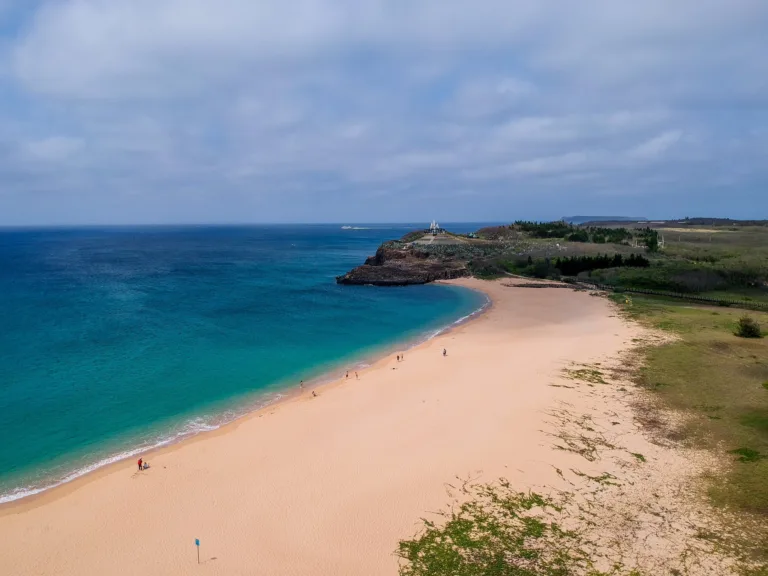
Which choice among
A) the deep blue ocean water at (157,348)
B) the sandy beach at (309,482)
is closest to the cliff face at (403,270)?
the deep blue ocean water at (157,348)

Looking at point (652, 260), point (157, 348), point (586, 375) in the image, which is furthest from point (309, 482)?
point (652, 260)

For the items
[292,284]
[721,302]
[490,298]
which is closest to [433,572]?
[490,298]

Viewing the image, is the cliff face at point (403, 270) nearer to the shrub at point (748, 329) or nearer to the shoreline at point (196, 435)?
the shoreline at point (196, 435)

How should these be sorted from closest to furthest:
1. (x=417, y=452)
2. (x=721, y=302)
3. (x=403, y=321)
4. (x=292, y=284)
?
(x=417, y=452), (x=403, y=321), (x=721, y=302), (x=292, y=284)

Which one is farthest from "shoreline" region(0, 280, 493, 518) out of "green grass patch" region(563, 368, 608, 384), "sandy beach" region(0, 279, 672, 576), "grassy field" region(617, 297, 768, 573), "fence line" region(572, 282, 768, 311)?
"fence line" region(572, 282, 768, 311)

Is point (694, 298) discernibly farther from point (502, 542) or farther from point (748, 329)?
point (502, 542)

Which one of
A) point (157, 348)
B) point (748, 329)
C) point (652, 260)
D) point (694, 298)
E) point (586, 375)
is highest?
point (652, 260)

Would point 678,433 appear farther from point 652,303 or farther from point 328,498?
point 652,303
